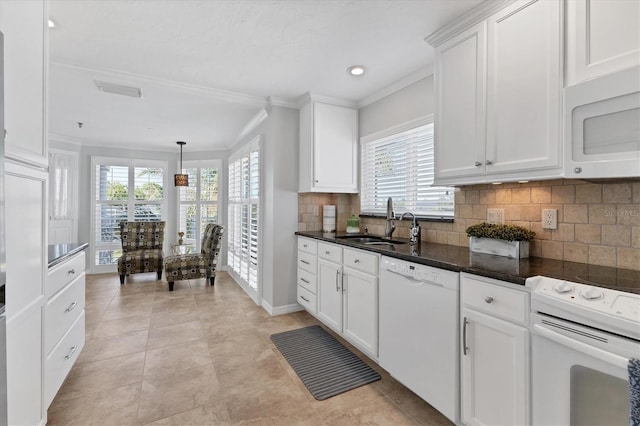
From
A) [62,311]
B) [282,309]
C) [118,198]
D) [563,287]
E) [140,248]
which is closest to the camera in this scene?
[563,287]

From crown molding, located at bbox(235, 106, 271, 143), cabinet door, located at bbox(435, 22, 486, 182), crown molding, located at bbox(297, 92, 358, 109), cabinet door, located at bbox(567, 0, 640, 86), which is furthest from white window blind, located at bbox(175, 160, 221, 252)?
cabinet door, located at bbox(567, 0, 640, 86)

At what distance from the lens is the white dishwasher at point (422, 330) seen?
64.9 inches

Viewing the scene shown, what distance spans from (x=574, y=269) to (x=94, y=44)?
11.1 ft

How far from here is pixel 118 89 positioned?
2.99m

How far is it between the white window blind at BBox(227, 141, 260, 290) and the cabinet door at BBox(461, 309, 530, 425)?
2858mm

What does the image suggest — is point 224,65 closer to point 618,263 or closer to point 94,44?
point 94,44

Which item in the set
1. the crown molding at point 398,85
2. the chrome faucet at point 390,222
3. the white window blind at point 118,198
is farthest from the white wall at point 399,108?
the white window blind at point 118,198

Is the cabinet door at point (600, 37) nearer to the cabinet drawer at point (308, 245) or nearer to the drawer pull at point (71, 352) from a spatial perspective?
the cabinet drawer at point (308, 245)

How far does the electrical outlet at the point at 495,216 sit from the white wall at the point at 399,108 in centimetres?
92

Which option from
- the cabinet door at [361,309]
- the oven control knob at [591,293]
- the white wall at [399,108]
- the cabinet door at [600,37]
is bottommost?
the cabinet door at [361,309]

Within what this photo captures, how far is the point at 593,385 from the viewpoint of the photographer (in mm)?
1114

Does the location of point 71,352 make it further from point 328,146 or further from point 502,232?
point 502,232

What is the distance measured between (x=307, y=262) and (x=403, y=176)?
1345mm

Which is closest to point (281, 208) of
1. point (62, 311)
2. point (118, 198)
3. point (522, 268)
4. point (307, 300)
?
point (307, 300)
